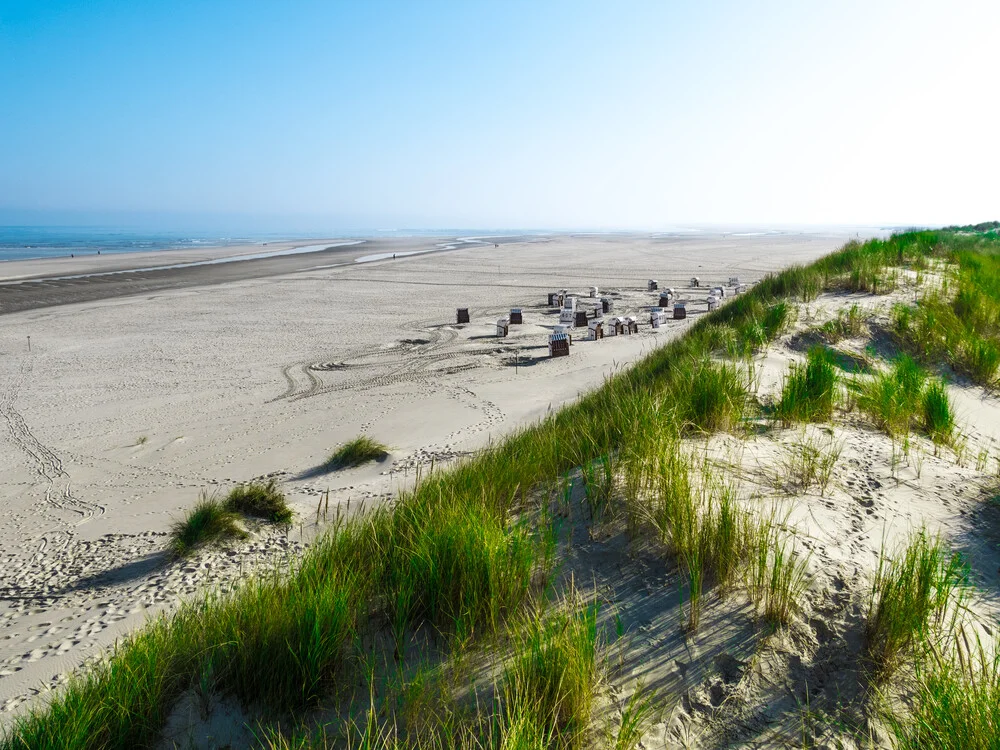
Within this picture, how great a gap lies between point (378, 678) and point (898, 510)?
2761mm

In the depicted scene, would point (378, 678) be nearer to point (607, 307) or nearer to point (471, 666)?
point (471, 666)

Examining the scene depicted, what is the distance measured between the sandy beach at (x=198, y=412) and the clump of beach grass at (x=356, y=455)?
0.48 feet

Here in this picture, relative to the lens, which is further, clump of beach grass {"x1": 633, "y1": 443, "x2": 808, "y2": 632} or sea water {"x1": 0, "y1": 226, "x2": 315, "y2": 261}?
sea water {"x1": 0, "y1": 226, "x2": 315, "y2": 261}

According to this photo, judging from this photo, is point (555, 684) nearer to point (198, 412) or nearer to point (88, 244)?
point (198, 412)

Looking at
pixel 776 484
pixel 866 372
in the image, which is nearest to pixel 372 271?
pixel 866 372

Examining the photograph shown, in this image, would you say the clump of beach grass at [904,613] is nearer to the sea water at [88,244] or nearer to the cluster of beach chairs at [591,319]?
the cluster of beach chairs at [591,319]

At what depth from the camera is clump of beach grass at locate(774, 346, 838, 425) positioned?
14.2 ft

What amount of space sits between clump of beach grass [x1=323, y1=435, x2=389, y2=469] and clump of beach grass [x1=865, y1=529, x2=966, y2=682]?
4.52 metres

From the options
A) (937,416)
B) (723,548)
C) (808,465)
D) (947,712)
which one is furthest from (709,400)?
(947,712)

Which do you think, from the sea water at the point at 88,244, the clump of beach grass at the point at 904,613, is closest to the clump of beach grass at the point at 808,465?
the clump of beach grass at the point at 904,613

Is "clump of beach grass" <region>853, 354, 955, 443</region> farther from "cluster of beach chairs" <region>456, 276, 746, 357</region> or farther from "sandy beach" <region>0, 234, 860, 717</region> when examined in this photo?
"cluster of beach chairs" <region>456, 276, 746, 357</region>

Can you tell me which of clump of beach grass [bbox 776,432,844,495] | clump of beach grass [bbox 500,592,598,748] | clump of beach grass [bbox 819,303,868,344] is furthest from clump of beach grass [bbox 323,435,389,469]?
clump of beach grass [bbox 819,303,868,344]

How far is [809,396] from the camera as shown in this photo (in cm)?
452

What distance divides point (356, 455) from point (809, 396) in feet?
13.3
